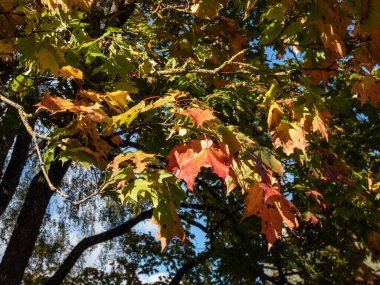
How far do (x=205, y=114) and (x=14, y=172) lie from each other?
278 inches

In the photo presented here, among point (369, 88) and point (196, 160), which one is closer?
point (196, 160)

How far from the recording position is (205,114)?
2.34 meters

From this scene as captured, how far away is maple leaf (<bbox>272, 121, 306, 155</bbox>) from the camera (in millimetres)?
2789

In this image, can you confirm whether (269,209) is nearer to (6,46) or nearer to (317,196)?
(6,46)

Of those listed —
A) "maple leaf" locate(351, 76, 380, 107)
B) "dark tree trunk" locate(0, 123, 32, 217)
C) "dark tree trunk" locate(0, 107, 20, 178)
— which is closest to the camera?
"maple leaf" locate(351, 76, 380, 107)

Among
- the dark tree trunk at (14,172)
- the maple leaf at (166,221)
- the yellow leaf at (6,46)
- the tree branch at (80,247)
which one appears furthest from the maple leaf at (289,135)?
the tree branch at (80,247)

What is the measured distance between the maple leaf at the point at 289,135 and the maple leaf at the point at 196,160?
0.65 metres

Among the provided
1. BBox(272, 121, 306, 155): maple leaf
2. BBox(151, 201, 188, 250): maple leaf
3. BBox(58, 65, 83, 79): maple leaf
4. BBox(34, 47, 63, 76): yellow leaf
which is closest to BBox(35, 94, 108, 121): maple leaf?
BBox(58, 65, 83, 79): maple leaf

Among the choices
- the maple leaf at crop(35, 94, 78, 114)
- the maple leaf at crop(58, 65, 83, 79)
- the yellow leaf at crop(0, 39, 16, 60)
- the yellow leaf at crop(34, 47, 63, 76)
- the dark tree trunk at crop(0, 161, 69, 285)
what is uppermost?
the dark tree trunk at crop(0, 161, 69, 285)

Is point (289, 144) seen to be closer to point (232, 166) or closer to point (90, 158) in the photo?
point (232, 166)

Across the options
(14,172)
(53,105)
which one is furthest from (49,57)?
(14,172)

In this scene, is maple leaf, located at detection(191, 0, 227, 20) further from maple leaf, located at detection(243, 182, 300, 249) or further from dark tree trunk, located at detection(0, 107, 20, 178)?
dark tree trunk, located at detection(0, 107, 20, 178)

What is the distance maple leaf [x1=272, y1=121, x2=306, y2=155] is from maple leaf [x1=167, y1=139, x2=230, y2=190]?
0.65 metres

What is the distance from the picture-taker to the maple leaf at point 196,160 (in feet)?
6.69
